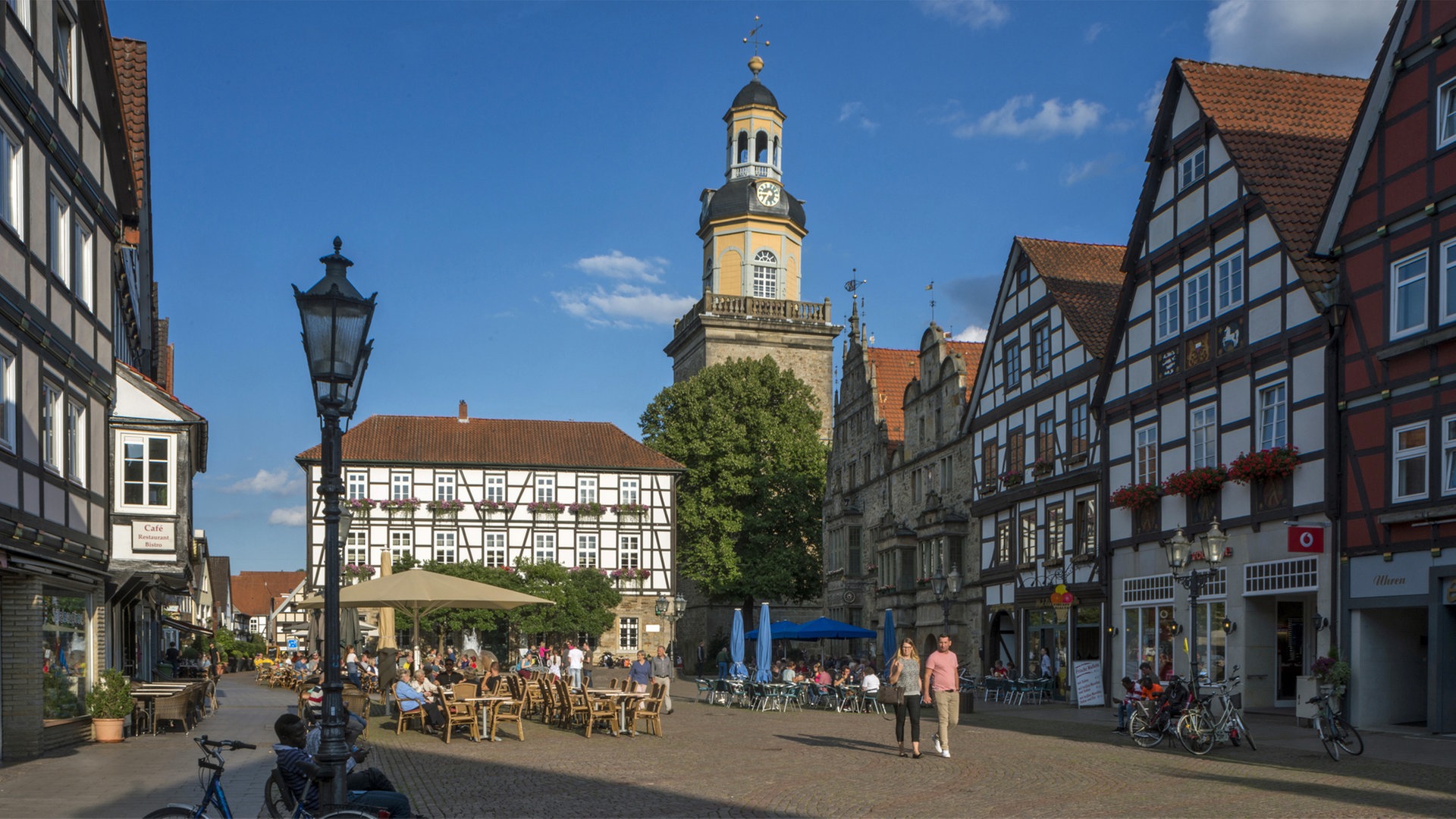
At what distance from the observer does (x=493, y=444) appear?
64562 mm

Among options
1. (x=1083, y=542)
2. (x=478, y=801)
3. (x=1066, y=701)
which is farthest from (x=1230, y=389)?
(x=478, y=801)

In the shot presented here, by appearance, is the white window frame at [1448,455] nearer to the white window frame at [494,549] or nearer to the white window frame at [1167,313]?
the white window frame at [1167,313]

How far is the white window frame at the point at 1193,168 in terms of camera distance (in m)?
28.3

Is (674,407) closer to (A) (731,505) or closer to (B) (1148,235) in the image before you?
(A) (731,505)

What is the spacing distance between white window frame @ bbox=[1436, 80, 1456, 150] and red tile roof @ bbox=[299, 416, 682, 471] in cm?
4427

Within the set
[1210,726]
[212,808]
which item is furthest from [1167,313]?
[212,808]

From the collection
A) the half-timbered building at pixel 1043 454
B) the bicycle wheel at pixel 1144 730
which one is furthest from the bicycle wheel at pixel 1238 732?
the half-timbered building at pixel 1043 454

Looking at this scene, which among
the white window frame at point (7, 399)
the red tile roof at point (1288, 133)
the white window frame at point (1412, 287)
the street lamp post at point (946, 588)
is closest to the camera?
the white window frame at point (7, 399)

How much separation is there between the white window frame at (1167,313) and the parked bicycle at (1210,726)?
10.4 metres

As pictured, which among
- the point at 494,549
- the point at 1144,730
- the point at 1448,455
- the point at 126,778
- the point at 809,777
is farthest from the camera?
the point at 494,549

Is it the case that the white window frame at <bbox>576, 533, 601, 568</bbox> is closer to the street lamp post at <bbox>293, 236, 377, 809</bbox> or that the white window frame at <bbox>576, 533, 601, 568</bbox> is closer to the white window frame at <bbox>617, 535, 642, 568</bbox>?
the white window frame at <bbox>617, 535, 642, 568</bbox>

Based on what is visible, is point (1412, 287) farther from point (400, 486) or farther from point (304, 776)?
point (400, 486)

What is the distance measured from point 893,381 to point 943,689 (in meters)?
33.5

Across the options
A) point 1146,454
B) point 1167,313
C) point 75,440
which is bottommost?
point 75,440
